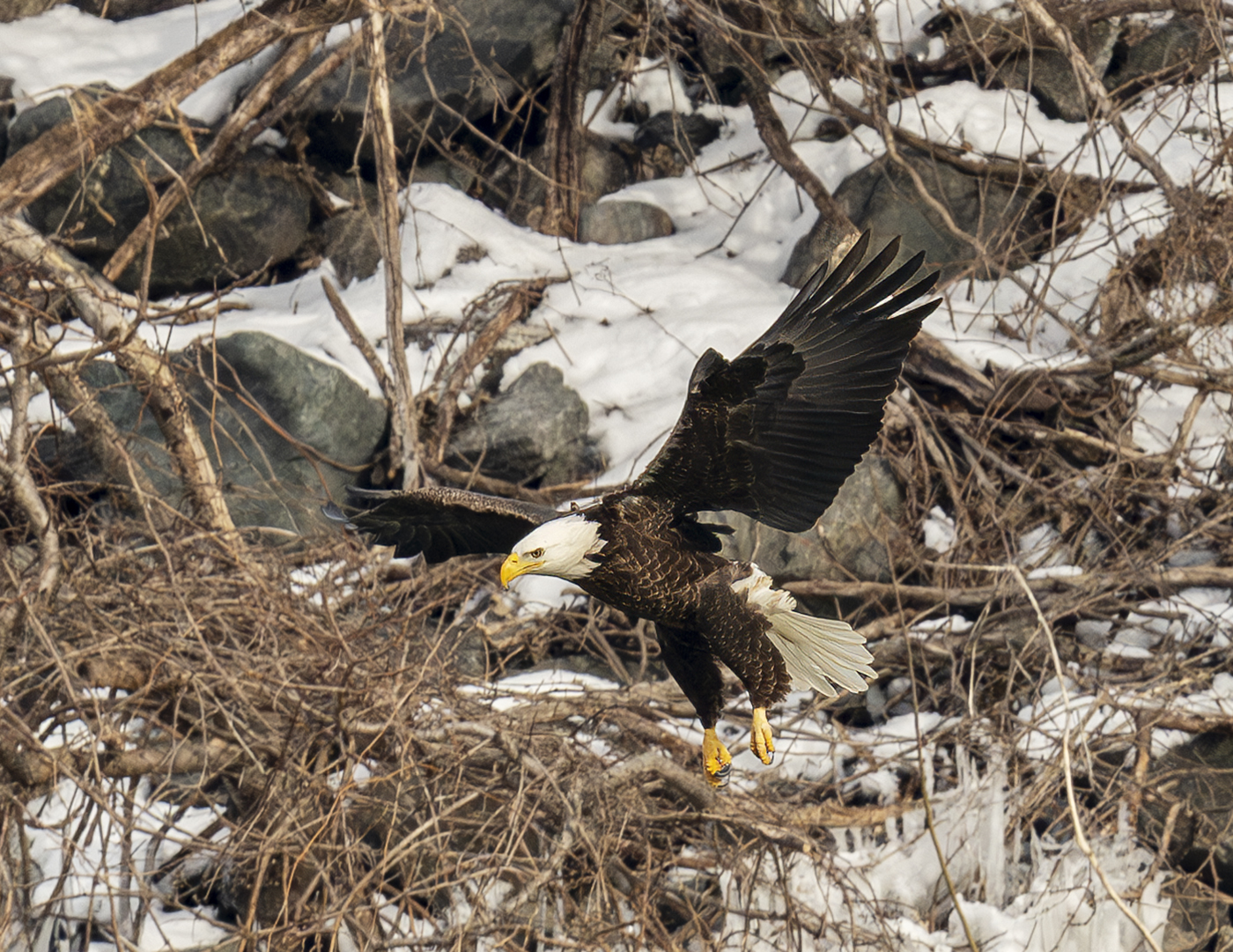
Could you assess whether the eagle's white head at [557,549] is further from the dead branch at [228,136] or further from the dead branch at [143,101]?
the dead branch at [228,136]

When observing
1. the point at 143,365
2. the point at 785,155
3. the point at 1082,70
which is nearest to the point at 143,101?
the point at 143,365

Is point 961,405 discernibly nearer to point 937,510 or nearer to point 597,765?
point 937,510

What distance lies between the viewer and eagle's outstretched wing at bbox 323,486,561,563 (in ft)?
6.97

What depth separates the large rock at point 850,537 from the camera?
5059mm

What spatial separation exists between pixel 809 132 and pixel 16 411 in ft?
16.7

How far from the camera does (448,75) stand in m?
6.34

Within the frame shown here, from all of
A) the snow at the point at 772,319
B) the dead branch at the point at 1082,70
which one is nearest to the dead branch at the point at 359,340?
the snow at the point at 772,319

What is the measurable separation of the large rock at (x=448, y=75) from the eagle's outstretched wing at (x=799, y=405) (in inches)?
181

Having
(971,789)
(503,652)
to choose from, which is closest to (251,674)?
(503,652)

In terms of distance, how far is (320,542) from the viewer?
4.50 metres

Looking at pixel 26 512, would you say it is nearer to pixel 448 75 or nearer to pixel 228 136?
pixel 228 136

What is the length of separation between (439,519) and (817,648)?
0.83 meters

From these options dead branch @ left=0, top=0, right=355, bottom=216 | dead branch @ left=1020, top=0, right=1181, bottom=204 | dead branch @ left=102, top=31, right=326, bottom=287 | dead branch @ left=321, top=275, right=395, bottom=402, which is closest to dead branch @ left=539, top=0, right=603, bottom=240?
dead branch @ left=321, top=275, right=395, bottom=402

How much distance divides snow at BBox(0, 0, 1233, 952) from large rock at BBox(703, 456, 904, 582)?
0.31 metres
